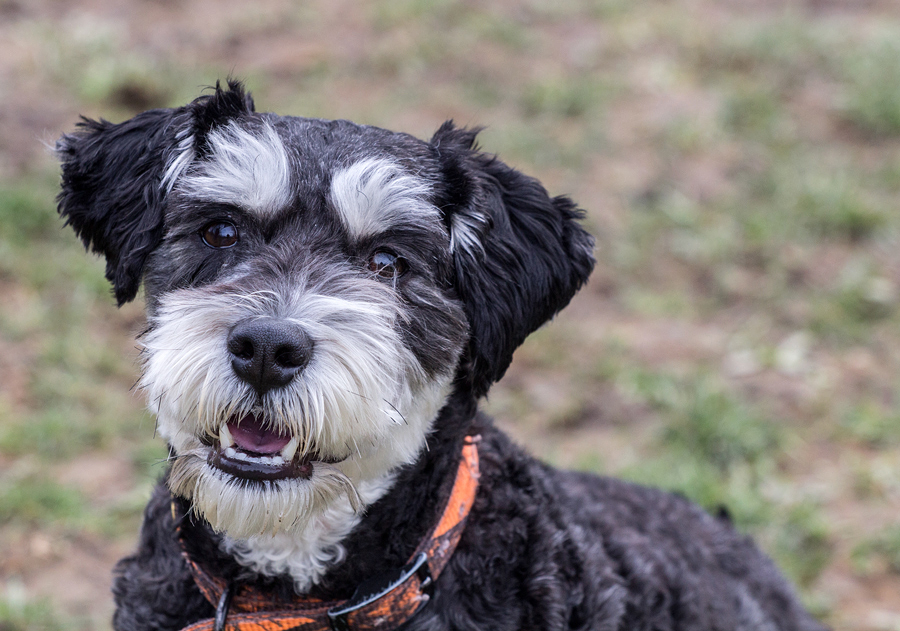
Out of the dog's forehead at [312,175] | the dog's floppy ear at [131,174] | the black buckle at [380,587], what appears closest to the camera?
the black buckle at [380,587]

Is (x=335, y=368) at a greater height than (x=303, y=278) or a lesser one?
lesser

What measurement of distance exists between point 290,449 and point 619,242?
535cm

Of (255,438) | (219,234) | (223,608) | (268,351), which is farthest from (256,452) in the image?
(219,234)

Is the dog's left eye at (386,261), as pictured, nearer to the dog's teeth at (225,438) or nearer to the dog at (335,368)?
the dog at (335,368)

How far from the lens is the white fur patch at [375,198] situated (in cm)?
274

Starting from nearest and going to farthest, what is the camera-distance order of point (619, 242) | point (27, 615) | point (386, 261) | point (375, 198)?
point (375, 198) → point (386, 261) → point (27, 615) → point (619, 242)

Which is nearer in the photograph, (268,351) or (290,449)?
(268,351)

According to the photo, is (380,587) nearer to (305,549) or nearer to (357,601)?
(357,601)

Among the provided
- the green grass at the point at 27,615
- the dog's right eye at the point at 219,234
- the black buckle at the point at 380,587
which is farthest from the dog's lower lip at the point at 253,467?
the green grass at the point at 27,615

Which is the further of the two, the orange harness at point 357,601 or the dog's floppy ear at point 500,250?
the dog's floppy ear at point 500,250

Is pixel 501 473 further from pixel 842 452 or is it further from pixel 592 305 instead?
pixel 592 305

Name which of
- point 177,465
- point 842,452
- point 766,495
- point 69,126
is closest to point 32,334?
point 69,126

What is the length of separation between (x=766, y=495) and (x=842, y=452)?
0.80 meters

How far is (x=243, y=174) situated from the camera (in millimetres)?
2729
